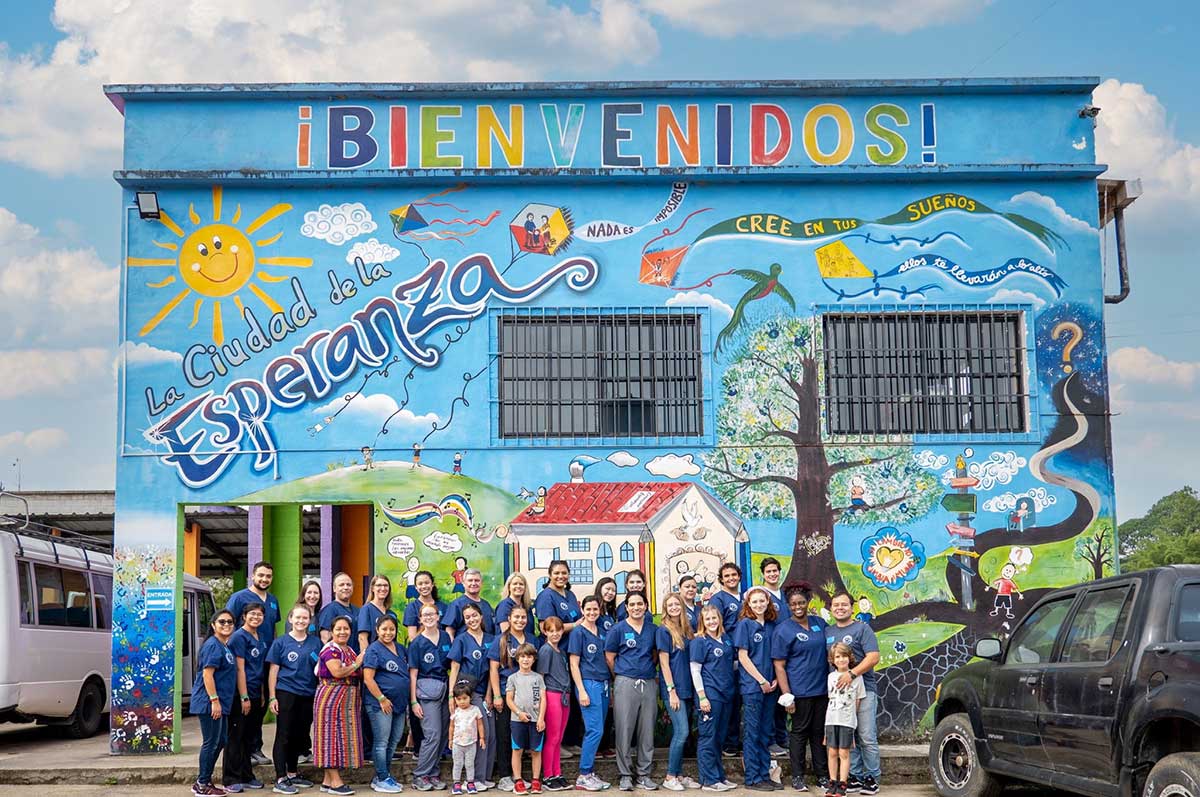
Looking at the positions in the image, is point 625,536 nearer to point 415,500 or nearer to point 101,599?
point 415,500

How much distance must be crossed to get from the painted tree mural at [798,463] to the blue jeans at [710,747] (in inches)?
84.5

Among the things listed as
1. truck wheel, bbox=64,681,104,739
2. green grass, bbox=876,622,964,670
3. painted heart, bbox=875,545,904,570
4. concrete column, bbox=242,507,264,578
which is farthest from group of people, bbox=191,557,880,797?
concrete column, bbox=242,507,264,578

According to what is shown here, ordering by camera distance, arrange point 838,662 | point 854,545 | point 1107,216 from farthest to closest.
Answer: point 1107,216
point 854,545
point 838,662

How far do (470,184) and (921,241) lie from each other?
4814 millimetres

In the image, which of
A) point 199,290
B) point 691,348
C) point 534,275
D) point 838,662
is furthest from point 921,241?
point 199,290

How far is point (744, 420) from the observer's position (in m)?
12.7

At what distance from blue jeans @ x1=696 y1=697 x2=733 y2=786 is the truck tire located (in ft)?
5.98

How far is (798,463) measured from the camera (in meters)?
12.7

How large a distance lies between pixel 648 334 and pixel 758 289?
4.10 ft

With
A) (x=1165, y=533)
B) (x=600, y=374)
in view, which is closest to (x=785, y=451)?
(x=600, y=374)

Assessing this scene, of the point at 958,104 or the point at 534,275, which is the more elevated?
the point at 958,104

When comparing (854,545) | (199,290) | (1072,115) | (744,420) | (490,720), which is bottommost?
(490,720)

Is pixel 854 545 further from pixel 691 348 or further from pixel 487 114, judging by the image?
pixel 487 114

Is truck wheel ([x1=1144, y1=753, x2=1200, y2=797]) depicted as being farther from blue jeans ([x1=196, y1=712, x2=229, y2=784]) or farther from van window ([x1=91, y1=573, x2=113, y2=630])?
van window ([x1=91, y1=573, x2=113, y2=630])
